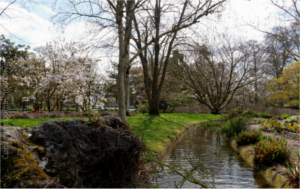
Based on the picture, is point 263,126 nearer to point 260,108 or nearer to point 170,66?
point 170,66

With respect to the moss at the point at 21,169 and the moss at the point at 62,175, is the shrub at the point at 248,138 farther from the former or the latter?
the moss at the point at 21,169

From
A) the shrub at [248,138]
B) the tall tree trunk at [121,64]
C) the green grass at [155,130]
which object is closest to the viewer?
the green grass at [155,130]

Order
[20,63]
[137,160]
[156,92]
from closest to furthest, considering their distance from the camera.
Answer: [137,160], [156,92], [20,63]

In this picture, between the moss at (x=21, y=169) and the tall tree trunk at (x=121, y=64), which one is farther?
the tall tree trunk at (x=121, y=64)

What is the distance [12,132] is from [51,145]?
0.41 meters

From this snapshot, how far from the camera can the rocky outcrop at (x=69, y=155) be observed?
6.43 ft

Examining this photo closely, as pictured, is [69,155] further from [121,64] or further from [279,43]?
[279,43]

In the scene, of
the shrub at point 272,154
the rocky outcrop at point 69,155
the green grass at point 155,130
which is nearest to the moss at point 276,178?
the shrub at point 272,154

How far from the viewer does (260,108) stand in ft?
90.1

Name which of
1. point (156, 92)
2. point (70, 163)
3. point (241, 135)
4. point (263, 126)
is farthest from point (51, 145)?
point (156, 92)

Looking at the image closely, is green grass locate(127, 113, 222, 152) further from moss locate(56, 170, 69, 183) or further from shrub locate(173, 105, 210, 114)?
shrub locate(173, 105, 210, 114)

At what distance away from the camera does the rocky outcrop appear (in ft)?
6.43

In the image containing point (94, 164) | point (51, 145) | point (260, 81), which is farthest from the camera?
point (260, 81)

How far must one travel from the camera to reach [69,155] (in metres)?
2.47
